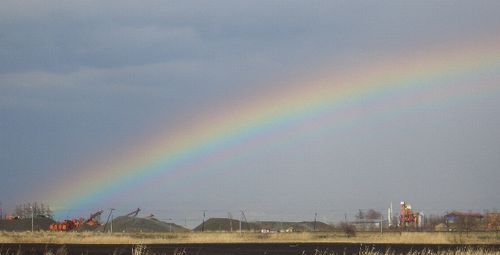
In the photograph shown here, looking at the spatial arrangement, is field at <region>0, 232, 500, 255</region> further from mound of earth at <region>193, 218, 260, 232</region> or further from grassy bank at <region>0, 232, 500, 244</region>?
mound of earth at <region>193, 218, 260, 232</region>

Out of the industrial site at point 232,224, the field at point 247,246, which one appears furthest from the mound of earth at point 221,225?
the field at point 247,246

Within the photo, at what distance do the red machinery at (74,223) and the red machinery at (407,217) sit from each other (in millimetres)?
40645

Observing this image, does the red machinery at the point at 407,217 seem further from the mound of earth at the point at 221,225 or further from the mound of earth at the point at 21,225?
the mound of earth at the point at 21,225

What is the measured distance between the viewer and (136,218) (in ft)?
336

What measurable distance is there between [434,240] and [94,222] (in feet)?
199

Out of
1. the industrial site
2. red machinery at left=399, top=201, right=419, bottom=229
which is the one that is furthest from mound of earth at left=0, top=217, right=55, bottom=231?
red machinery at left=399, top=201, right=419, bottom=229

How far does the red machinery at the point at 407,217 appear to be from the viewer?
92256 mm

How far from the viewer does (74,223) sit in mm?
88000

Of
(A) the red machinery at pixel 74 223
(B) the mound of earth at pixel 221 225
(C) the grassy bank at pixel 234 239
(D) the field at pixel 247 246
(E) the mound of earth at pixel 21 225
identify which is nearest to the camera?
(D) the field at pixel 247 246

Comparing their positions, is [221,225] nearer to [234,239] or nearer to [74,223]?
[74,223]

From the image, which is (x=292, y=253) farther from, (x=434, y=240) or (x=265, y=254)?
(x=434, y=240)

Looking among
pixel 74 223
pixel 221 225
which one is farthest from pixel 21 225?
pixel 221 225

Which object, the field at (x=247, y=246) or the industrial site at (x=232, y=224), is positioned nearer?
the field at (x=247, y=246)

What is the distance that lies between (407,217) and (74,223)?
42230 mm
